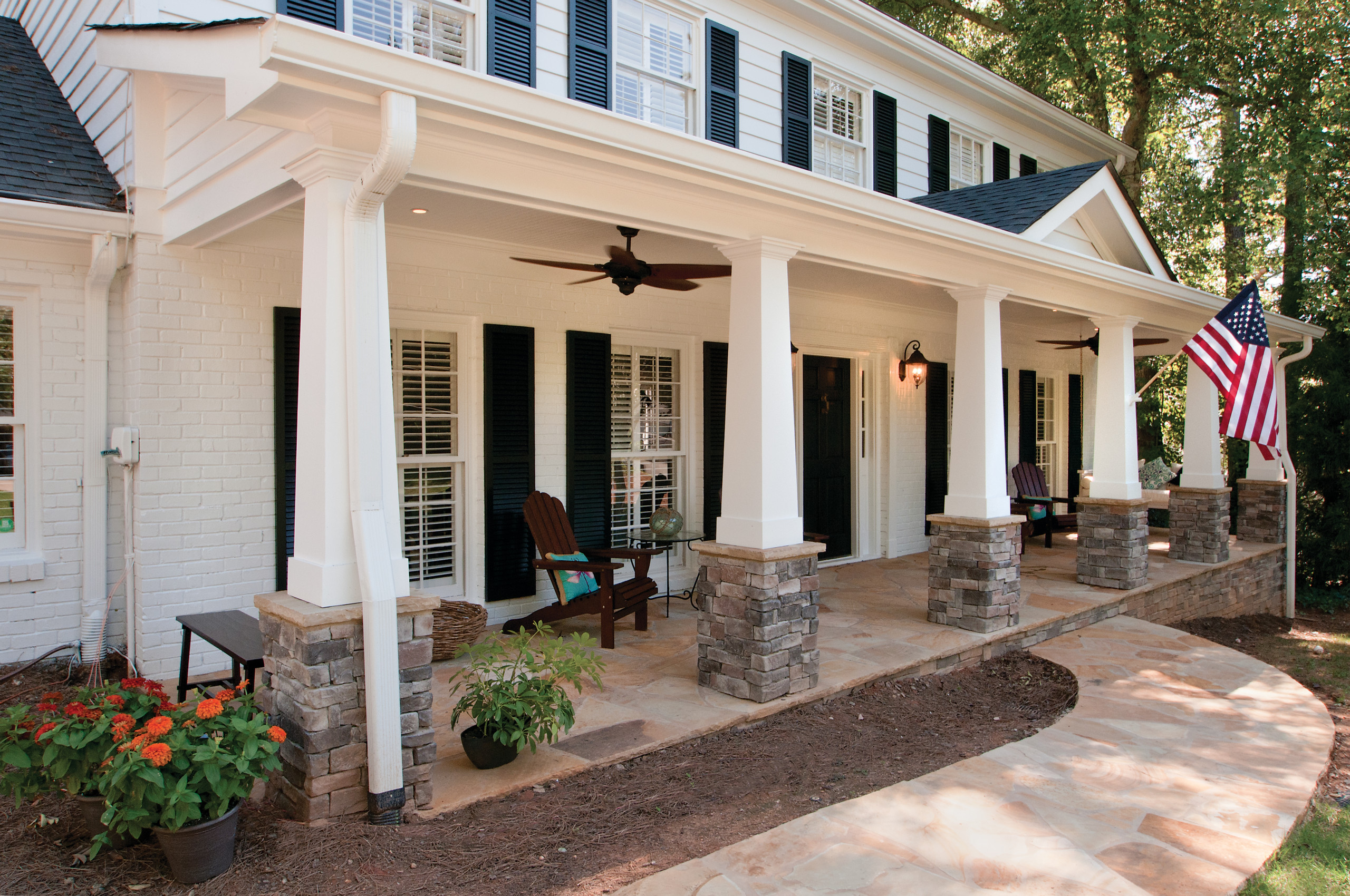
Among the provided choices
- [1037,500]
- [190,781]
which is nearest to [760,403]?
[190,781]

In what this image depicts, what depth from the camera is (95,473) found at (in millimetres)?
4766

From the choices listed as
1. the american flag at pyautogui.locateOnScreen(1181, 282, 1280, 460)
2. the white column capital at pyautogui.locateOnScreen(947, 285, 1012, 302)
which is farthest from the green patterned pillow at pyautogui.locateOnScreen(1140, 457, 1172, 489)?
the white column capital at pyautogui.locateOnScreen(947, 285, 1012, 302)

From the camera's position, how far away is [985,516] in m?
6.01

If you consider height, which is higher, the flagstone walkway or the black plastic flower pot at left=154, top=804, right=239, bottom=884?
the black plastic flower pot at left=154, top=804, right=239, bottom=884

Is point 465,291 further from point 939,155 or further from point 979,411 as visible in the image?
point 939,155

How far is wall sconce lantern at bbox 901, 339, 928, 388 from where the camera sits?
888 cm

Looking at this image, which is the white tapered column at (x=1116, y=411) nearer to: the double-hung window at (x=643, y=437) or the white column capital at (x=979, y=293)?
the white column capital at (x=979, y=293)

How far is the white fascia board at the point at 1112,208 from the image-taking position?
629 centimetres

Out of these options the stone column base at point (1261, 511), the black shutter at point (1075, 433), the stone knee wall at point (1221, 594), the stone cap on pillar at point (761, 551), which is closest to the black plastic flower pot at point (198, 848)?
the stone cap on pillar at point (761, 551)

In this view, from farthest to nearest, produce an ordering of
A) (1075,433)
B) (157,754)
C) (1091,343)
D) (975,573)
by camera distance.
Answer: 1. (1075,433)
2. (1091,343)
3. (975,573)
4. (157,754)

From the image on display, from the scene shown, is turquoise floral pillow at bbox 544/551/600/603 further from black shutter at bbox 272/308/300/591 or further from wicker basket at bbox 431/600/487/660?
black shutter at bbox 272/308/300/591

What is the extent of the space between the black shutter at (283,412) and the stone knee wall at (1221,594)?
6310 mm

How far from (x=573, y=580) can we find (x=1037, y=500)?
629 cm

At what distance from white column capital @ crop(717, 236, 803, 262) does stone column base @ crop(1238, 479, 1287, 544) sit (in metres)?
8.16
